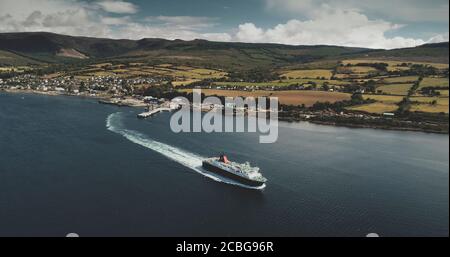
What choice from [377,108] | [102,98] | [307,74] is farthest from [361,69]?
[102,98]

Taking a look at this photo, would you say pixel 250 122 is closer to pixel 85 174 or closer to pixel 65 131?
pixel 65 131

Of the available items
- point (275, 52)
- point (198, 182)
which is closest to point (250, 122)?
point (198, 182)

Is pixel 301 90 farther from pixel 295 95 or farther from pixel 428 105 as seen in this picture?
pixel 428 105

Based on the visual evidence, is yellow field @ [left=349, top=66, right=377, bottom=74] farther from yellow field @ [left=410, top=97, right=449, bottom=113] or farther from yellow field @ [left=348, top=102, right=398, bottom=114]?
yellow field @ [left=410, top=97, right=449, bottom=113]

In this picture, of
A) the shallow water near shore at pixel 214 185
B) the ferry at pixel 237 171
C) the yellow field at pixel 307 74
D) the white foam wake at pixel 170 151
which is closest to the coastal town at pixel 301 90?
the yellow field at pixel 307 74

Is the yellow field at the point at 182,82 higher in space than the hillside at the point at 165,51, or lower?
lower

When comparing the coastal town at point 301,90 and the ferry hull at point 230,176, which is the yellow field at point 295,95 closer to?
the coastal town at point 301,90

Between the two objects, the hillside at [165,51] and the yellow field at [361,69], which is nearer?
the yellow field at [361,69]

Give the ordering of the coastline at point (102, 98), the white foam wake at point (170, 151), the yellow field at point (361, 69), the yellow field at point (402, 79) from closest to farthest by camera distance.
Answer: the white foam wake at point (170, 151) → the yellow field at point (402, 79) → the coastline at point (102, 98) → the yellow field at point (361, 69)
